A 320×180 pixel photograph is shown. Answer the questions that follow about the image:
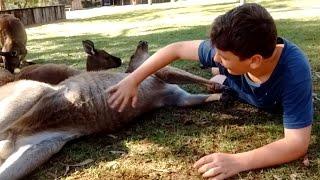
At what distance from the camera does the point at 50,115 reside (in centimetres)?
265

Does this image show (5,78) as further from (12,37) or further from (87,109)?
(12,37)

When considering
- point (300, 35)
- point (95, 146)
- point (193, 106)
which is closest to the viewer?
point (95, 146)

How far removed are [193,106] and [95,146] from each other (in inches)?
31.8

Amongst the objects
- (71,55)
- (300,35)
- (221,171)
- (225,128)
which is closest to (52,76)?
(225,128)

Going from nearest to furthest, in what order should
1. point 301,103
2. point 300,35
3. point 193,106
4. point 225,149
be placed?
point 301,103 → point 225,149 → point 193,106 → point 300,35

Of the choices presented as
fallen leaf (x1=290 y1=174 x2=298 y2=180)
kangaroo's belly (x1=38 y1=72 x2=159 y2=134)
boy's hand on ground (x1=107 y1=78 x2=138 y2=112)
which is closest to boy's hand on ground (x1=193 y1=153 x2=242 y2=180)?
fallen leaf (x1=290 y1=174 x2=298 y2=180)

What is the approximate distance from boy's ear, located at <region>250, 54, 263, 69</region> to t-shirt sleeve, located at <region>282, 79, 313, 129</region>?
202mm

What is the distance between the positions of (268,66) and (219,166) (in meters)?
0.56

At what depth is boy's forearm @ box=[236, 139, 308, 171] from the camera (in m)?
2.20

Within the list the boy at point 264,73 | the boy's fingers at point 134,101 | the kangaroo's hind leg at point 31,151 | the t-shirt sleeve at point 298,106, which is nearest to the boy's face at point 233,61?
the boy at point 264,73

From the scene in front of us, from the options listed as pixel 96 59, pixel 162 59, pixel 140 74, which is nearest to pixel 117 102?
pixel 140 74

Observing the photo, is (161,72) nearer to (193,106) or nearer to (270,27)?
(193,106)

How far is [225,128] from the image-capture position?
280 centimetres

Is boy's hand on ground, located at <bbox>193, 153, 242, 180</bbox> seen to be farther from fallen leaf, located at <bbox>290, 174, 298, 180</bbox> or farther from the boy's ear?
the boy's ear
